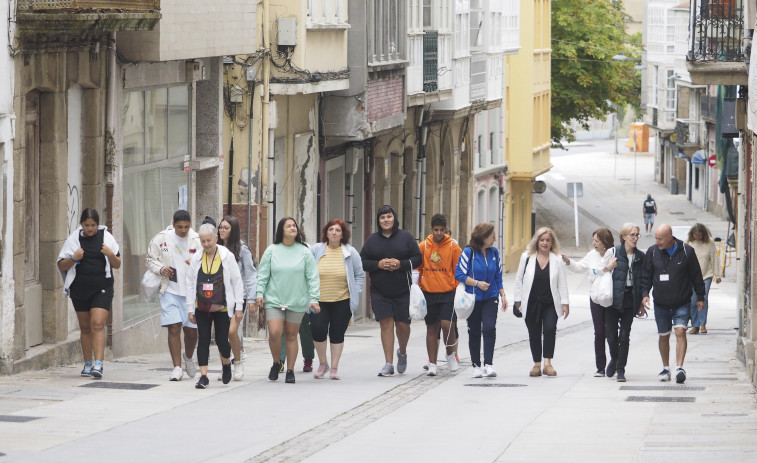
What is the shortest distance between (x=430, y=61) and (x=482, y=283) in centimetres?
1788

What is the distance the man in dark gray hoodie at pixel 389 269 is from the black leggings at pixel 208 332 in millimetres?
1981

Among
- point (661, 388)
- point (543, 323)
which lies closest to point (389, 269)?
point (543, 323)

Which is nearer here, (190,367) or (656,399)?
(656,399)

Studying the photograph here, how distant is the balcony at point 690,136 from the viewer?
74.2 meters

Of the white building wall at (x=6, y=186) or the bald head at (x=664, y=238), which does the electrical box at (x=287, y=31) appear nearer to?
the white building wall at (x=6, y=186)

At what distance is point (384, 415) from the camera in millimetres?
13430

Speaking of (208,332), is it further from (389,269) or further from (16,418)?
(16,418)

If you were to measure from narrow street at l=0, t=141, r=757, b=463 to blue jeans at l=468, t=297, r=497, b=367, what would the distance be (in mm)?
344

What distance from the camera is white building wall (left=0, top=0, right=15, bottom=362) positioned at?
49.0ft

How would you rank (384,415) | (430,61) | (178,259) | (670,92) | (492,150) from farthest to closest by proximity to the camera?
1. (670,92)
2. (492,150)
3. (430,61)
4. (178,259)
5. (384,415)

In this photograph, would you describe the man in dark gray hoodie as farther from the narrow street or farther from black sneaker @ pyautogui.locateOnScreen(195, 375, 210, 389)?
black sneaker @ pyautogui.locateOnScreen(195, 375, 210, 389)

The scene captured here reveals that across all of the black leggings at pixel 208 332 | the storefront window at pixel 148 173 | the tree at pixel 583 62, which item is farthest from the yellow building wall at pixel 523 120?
the black leggings at pixel 208 332

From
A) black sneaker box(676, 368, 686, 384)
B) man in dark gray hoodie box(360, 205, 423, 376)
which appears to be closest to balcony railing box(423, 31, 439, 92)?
man in dark gray hoodie box(360, 205, 423, 376)

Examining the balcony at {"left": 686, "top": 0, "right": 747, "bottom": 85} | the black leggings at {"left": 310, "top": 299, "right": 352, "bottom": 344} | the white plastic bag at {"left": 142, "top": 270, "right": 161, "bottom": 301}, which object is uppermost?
the balcony at {"left": 686, "top": 0, "right": 747, "bottom": 85}
